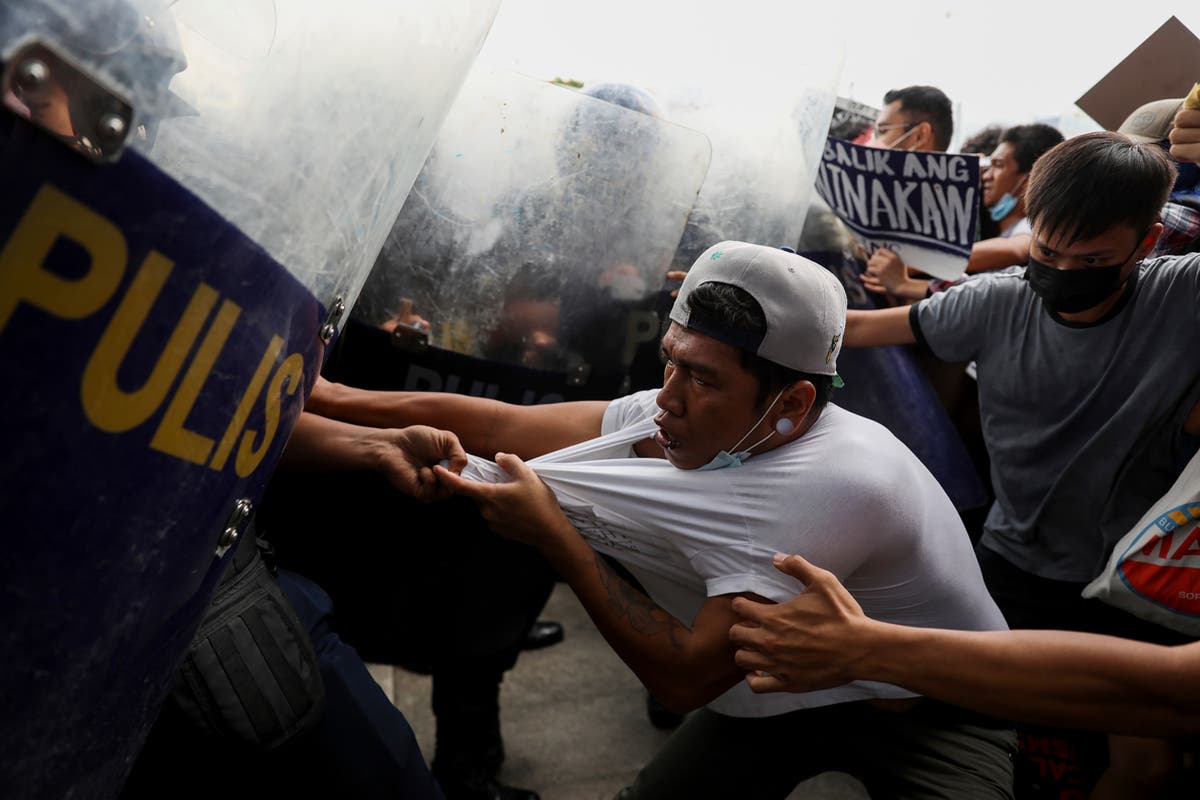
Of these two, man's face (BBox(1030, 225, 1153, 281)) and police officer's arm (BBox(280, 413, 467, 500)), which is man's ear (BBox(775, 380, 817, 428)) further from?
man's face (BBox(1030, 225, 1153, 281))

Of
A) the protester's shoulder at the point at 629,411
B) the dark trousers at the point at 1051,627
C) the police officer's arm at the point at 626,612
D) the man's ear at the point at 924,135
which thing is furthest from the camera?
the man's ear at the point at 924,135

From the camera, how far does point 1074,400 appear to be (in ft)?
6.73

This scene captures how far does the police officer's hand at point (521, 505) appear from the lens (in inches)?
60.0

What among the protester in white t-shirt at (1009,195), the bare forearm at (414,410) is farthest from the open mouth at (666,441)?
the protester in white t-shirt at (1009,195)

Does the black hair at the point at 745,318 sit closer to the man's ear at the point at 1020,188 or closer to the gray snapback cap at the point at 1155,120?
the gray snapback cap at the point at 1155,120

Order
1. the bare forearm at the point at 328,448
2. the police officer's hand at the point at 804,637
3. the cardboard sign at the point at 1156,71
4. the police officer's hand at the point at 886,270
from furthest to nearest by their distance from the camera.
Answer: the police officer's hand at the point at 886,270 → the cardboard sign at the point at 1156,71 → the bare forearm at the point at 328,448 → the police officer's hand at the point at 804,637

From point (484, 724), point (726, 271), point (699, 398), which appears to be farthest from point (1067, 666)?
point (484, 724)

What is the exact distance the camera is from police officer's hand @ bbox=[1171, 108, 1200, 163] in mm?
2004

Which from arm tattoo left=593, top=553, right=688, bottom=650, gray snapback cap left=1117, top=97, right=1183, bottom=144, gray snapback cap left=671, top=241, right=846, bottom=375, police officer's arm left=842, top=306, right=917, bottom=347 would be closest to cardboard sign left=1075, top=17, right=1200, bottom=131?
gray snapback cap left=1117, top=97, right=1183, bottom=144

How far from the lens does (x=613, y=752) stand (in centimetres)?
282

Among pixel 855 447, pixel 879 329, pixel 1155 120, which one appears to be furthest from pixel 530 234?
pixel 1155 120

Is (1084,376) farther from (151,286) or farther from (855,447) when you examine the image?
(151,286)

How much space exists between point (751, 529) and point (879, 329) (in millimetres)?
1018

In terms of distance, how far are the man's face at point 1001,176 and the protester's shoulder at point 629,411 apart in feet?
6.48
